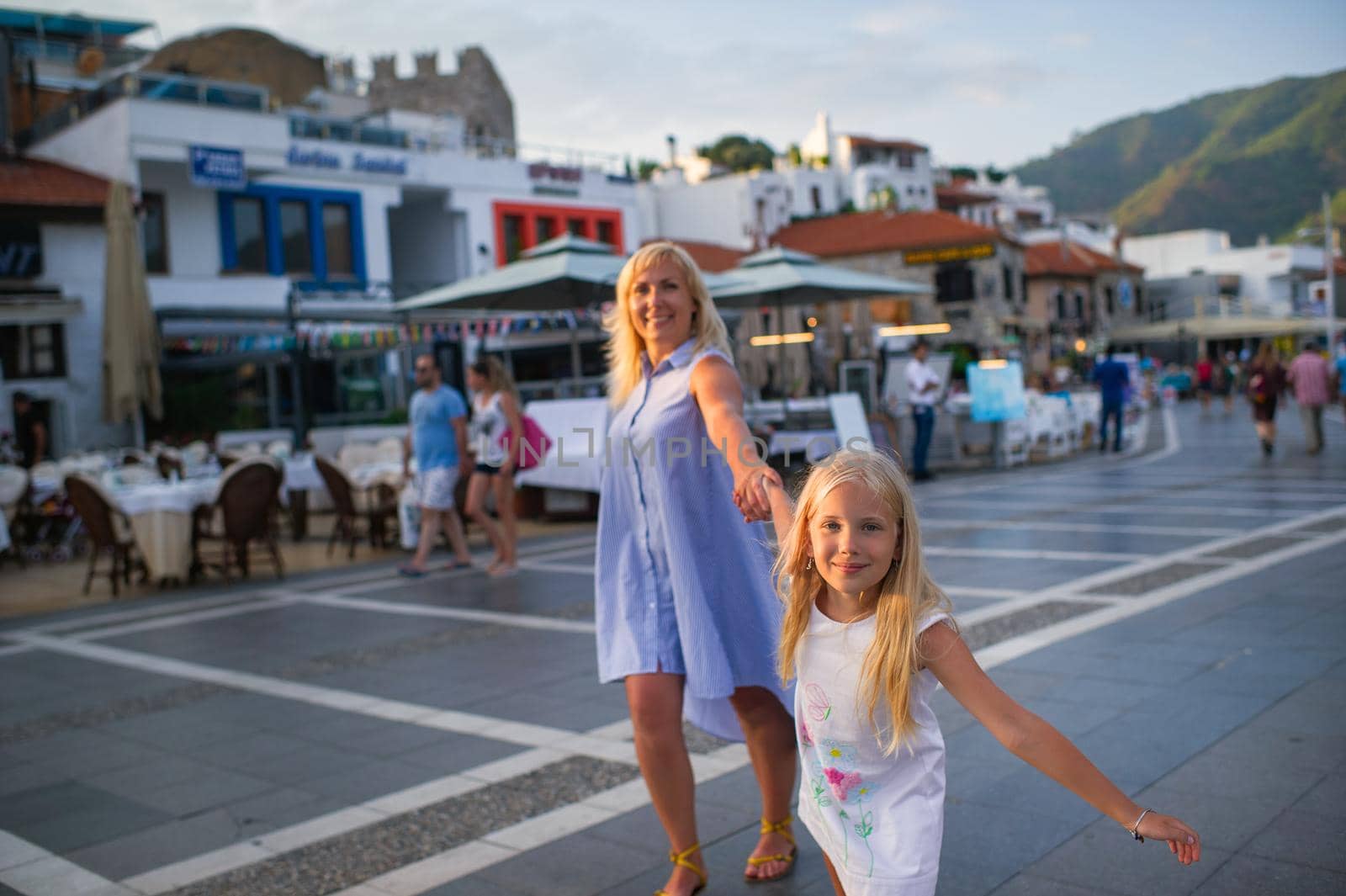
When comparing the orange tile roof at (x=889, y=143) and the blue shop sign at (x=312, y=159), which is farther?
the orange tile roof at (x=889, y=143)

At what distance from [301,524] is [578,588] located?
628 centimetres

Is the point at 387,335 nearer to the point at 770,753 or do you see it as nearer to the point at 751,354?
the point at 751,354

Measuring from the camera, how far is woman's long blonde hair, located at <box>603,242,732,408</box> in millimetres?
3379

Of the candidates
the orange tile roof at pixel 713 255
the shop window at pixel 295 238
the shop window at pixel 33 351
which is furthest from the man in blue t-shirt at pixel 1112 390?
the shop window at pixel 33 351

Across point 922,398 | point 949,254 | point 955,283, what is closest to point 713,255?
point 955,283

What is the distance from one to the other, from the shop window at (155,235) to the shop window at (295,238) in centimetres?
273

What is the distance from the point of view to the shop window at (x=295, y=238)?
27.3 meters

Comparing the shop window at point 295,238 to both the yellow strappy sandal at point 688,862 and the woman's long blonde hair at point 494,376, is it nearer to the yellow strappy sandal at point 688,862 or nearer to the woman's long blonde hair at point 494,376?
the woman's long blonde hair at point 494,376

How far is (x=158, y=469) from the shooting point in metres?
14.1

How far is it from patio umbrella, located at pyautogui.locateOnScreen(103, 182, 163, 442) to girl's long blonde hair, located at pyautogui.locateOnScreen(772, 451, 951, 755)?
684 inches

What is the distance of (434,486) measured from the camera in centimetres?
1017

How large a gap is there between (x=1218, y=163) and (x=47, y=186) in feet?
213

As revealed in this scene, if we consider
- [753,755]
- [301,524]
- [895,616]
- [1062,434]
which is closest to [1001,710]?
[895,616]

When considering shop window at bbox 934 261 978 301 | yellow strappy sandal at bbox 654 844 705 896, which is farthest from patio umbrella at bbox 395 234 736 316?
shop window at bbox 934 261 978 301
